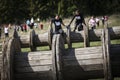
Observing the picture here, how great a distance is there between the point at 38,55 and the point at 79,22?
11.3m

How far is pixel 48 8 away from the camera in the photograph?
57.3m

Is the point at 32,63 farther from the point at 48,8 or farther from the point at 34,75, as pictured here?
the point at 48,8

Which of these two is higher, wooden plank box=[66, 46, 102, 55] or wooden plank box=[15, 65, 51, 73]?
wooden plank box=[66, 46, 102, 55]

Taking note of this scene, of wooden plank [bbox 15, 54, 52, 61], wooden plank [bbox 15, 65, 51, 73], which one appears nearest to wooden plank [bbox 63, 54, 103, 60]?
wooden plank [bbox 15, 54, 52, 61]

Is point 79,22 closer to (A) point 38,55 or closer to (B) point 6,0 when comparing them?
(A) point 38,55

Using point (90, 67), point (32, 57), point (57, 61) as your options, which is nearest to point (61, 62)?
point (57, 61)

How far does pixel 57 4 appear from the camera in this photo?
56.8 meters

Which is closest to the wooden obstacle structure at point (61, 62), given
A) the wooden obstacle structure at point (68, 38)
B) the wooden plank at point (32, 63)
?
the wooden plank at point (32, 63)

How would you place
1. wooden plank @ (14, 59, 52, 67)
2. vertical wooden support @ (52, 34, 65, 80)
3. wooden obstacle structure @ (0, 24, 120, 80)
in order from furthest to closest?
wooden plank @ (14, 59, 52, 67), wooden obstacle structure @ (0, 24, 120, 80), vertical wooden support @ (52, 34, 65, 80)

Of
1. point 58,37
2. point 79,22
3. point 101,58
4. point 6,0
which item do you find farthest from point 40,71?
point 6,0

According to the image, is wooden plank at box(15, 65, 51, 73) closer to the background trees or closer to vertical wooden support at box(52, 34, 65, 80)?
vertical wooden support at box(52, 34, 65, 80)

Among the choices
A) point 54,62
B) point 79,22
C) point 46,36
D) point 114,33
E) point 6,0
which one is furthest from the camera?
point 6,0

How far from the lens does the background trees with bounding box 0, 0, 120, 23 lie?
53.3 m

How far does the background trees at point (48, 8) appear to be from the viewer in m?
53.3
